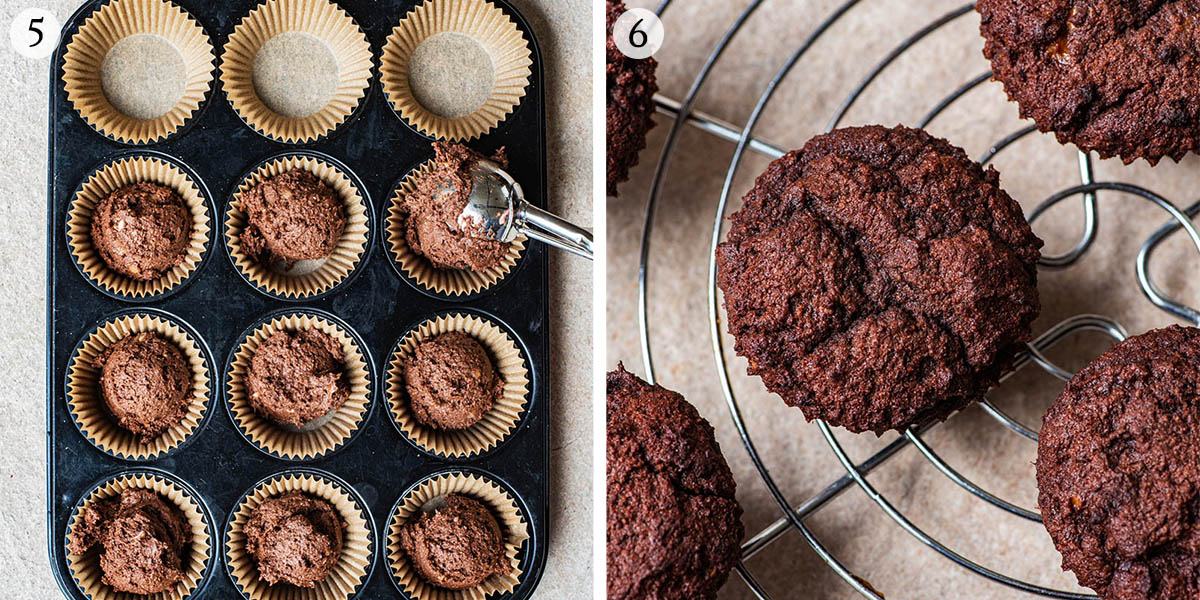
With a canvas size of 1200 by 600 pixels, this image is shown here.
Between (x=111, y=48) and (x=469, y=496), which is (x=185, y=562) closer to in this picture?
(x=469, y=496)

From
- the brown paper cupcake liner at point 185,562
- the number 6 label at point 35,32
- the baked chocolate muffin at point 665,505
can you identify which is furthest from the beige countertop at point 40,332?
the baked chocolate muffin at point 665,505

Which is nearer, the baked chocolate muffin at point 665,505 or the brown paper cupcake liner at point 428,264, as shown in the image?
the baked chocolate muffin at point 665,505

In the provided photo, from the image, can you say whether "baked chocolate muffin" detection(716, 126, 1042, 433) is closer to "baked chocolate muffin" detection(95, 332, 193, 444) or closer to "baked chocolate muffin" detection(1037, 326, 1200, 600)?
"baked chocolate muffin" detection(1037, 326, 1200, 600)

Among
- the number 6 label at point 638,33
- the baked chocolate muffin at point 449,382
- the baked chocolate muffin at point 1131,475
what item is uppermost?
the number 6 label at point 638,33

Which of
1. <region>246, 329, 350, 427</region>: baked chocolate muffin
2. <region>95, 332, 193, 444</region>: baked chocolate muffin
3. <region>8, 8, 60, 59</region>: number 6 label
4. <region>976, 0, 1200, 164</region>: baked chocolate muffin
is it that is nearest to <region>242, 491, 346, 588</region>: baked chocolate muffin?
<region>246, 329, 350, 427</region>: baked chocolate muffin

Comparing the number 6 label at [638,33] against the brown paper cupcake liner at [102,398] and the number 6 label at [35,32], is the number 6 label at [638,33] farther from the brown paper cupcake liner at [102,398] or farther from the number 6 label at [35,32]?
the number 6 label at [35,32]

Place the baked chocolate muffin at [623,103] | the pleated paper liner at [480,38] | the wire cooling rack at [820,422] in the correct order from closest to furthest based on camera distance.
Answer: the baked chocolate muffin at [623,103] < the wire cooling rack at [820,422] < the pleated paper liner at [480,38]

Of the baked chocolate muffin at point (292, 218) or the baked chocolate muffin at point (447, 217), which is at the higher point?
the baked chocolate muffin at point (447, 217)

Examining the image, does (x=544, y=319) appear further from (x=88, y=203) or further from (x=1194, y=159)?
(x=1194, y=159)
